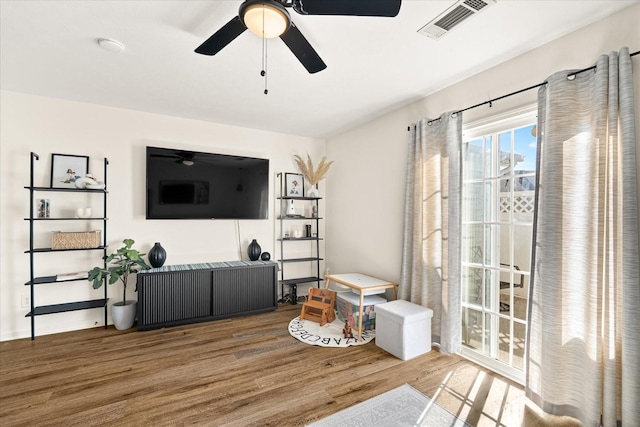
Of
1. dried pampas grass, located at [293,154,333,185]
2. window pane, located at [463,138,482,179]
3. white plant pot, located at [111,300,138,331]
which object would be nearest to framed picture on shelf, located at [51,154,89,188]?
white plant pot, located at [111,300,138,331]

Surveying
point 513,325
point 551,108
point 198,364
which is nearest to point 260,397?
point 198,364

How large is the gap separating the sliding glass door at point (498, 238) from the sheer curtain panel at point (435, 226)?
0.16 meters

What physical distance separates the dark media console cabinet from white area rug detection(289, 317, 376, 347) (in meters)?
0.66

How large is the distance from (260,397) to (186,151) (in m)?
2.97

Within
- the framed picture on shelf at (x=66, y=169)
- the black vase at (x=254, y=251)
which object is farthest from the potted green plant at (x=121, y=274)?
the black vase at (x=254, y=251)

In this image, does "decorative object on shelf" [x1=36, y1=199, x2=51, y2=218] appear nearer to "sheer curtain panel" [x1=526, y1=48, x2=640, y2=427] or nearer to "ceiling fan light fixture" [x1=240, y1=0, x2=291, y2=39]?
"ceiling fan light fixture" [x1=240, y1=0, x2=291, y2=39]

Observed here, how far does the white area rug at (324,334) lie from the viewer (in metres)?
3.00

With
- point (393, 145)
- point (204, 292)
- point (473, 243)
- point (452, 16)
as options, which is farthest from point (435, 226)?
point (204, 292)

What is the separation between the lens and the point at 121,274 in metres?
3.28

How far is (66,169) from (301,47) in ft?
10.4

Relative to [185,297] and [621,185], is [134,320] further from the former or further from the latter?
[621,185]

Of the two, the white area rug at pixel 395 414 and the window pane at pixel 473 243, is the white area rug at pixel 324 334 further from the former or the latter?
the window pane at pixel 473 243

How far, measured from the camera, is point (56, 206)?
3.29m

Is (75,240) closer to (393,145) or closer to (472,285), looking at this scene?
(393,145)
